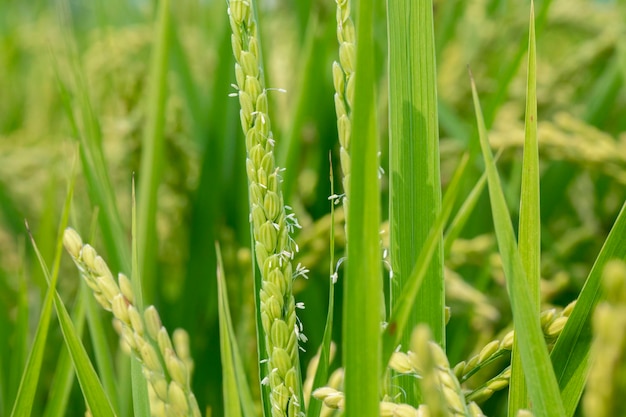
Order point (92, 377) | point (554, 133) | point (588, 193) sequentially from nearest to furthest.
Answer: point (92, 377)
point (554, 133)
point (588, 193)

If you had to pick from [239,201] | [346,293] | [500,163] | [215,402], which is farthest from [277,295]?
[500,163]

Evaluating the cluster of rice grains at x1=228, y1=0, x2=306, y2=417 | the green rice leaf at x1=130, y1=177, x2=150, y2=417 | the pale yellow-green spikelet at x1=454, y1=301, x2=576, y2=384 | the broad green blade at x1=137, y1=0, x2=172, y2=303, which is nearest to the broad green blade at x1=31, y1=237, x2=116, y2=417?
the green rice leaf at x1=130, y1=177, x2=150, y2=417

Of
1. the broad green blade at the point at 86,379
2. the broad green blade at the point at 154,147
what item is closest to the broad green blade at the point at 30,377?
the broad green blade at the point at 86,379

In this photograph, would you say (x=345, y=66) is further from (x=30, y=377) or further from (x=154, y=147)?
(x=154, y=147)

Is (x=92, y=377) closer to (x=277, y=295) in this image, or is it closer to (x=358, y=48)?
(x=277, y=295)

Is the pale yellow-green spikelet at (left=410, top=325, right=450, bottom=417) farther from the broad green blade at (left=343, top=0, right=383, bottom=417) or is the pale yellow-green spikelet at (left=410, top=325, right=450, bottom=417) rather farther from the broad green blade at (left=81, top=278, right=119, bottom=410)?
the broad green blade at (left=81, top=278, right=119, bottom=410)

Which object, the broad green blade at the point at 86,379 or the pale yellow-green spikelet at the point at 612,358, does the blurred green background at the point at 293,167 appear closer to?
the broad green blade at the point at 86,379
